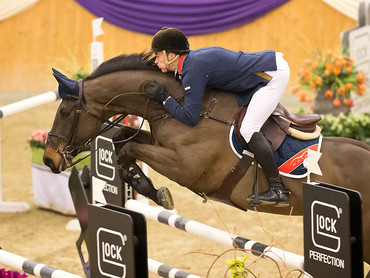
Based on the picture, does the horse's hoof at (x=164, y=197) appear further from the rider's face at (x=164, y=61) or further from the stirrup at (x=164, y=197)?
the rider's face at (x=164, y=61)

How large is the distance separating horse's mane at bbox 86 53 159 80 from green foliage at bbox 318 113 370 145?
3.60 metres

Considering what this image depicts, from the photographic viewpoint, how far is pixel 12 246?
6.52 m

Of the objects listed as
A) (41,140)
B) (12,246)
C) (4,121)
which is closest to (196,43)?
(4,121)

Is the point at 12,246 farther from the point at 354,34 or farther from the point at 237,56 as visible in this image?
the point at 354,34

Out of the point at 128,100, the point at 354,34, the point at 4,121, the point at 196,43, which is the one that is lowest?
the point at 4,121

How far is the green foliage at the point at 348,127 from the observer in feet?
25.5

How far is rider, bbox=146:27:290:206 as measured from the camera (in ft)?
13.8

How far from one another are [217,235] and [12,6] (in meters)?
8.46

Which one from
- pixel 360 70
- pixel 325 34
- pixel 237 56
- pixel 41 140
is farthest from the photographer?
pixel 325 34

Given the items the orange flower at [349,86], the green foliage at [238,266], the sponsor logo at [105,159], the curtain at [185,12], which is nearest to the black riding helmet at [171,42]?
the sponsor logo at [105,159]

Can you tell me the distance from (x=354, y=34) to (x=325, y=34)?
2310 millimetres

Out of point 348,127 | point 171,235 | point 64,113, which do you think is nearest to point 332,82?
point 348,127

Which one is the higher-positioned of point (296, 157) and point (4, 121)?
point (296, 157)

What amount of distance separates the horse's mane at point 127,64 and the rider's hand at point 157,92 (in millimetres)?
176
